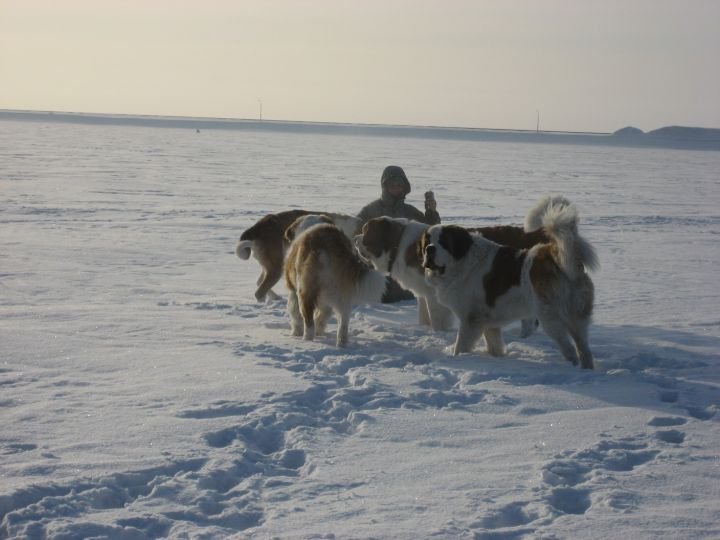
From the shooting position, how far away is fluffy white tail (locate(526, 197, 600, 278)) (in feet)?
21.4

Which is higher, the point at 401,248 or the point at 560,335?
the point at 401,248

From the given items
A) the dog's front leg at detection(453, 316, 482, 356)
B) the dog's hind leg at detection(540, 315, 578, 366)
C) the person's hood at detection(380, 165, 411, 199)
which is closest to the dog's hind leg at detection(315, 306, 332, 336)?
the dog's front leg at detection(453, 316, 482, 356)

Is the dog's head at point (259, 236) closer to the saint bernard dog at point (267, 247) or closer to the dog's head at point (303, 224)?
the saint bernard dog at point (267, 247)

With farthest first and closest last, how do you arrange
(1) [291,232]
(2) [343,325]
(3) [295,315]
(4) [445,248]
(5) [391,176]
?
(5) [391,176] < (1) [291,232] < (3) [295,315] < (2) [343,325] < (4) [445,248]

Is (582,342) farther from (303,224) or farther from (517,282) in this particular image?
(303,224)

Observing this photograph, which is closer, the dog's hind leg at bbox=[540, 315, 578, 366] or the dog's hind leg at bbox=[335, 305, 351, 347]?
the dog's hind leg at bbox=[540, 315, 578, 366]

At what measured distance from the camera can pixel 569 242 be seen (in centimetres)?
654

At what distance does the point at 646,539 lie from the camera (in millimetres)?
3859

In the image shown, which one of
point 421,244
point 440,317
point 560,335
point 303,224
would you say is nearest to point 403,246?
point 421,244

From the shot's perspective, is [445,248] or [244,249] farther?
[244,249]

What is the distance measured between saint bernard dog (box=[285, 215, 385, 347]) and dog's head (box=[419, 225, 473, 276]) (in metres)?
0.53

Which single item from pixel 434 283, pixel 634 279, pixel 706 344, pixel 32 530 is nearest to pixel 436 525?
pixel 32 530

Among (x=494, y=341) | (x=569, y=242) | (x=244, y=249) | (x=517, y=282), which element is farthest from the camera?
(x=244, y=249)

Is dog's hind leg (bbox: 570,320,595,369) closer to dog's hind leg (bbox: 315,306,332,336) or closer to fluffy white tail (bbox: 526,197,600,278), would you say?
fluffy white tail (bbox: 526,197,600,278)
